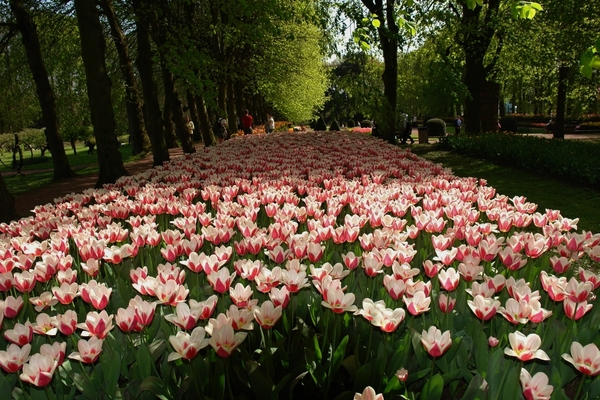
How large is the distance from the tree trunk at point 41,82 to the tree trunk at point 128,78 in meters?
2.37

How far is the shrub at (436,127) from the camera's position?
3238 centimetres

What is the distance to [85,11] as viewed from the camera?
1076cm

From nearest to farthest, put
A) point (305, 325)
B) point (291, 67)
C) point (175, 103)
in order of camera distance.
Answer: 1. point (305, 325)
2. point (175, 103)
3. point (291, 67)

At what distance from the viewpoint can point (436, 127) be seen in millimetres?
32969

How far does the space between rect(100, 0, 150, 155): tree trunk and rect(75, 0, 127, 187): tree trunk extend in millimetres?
4646

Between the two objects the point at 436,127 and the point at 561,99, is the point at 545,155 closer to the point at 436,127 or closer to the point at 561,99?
the point at 561,99

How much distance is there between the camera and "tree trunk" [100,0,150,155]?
1625 cm

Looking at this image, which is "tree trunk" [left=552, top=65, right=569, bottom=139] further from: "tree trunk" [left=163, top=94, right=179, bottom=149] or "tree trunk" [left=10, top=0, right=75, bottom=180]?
"tree trunk" [left=10, top=0, right=75, bottom=180]

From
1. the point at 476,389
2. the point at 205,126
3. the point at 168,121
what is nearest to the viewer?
the point at 476,389

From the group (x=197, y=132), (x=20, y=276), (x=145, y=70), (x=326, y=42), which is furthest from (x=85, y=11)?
(x=197, y=132)

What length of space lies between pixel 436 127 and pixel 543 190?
869 inches

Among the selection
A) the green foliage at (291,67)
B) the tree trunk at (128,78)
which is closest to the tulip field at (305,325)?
the tree trunk at (128,78)

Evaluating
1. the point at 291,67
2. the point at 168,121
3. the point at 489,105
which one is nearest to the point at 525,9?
the point at 168,121

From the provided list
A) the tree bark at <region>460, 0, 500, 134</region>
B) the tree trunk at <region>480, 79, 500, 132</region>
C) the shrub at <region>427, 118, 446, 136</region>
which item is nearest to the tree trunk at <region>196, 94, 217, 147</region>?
the tree bark at <region>460, 0, 500, 134</region>
